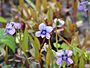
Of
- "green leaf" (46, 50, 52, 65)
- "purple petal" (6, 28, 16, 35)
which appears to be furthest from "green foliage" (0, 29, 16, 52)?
"green leaf" (46, 50, 52, 65)

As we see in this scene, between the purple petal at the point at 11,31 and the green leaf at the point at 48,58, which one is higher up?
the purple petal at the point at 11,31

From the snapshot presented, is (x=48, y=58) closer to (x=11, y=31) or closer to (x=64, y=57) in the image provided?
(x=64, y=57)

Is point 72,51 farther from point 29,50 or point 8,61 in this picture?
point 8,61

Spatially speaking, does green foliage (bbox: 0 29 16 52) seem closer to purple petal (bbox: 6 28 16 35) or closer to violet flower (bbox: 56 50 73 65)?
purple petal (bbox: 6 28 16 35)

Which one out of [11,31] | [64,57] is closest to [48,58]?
[64,57]

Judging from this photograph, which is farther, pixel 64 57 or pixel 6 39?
pixel 6 39

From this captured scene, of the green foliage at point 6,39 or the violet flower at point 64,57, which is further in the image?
the green foliage at point 6,39

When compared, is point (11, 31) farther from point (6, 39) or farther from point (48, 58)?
point (48, 58)

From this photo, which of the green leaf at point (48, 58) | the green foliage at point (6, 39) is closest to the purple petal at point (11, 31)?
the green foliage at point (6, 39)

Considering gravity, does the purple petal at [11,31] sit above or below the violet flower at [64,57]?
above

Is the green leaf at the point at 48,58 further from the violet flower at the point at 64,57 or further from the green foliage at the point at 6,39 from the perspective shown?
the green foliage at the point at 6,39

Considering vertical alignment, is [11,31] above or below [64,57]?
above

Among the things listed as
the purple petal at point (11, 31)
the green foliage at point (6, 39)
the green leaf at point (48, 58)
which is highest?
the purple petal at point (11, 31)
